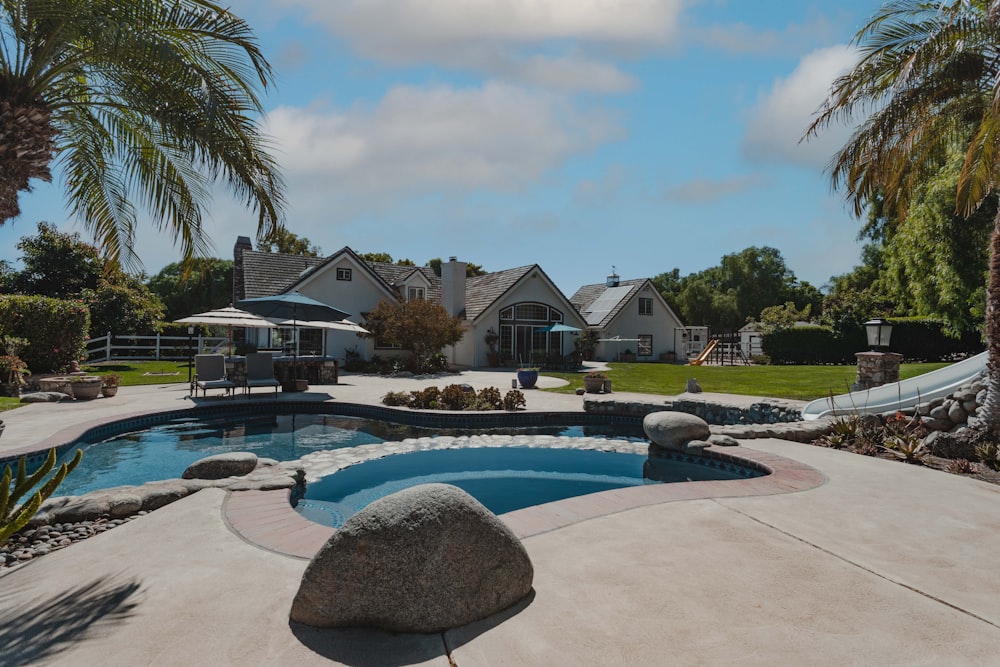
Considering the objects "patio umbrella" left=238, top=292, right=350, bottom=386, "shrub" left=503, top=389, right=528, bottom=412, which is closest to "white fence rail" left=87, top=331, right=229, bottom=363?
"patio umbrella" left=238, top=292, right=350, bottom=386

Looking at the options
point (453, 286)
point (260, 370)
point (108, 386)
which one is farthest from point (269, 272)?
point (108, 386)

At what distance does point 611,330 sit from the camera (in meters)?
33.6

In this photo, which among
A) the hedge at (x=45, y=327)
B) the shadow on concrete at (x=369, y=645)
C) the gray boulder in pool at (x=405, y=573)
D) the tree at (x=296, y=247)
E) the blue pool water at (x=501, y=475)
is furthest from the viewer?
the tree at (x=296, y=247)

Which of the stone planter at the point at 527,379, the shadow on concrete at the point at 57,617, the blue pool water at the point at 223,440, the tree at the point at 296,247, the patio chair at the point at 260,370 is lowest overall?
the blue pool water at the point at 223,440

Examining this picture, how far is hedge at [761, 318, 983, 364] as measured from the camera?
85.3 feet

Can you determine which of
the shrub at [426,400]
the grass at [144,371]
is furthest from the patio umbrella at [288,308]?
the grass at [144,371]

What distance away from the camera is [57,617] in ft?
10.5

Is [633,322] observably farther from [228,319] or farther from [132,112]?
[132,112]

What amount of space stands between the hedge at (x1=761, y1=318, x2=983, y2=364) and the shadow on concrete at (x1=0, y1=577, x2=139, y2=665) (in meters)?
27.9

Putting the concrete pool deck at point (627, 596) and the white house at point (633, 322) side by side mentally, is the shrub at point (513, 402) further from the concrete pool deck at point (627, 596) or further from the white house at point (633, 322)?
the white house at point (633, 322)

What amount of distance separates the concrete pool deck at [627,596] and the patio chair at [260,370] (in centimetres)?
1056

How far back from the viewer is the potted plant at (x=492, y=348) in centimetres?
2850

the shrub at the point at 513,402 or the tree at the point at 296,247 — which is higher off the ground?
the tree at the point at 296,247

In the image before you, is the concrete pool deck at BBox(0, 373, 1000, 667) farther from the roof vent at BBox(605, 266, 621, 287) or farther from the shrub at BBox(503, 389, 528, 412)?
the roof vent at BBox(605, 266, 621, 287)
